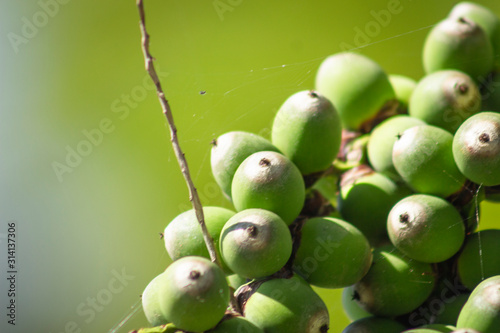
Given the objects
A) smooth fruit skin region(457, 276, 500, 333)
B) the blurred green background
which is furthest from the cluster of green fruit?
the blurred green background

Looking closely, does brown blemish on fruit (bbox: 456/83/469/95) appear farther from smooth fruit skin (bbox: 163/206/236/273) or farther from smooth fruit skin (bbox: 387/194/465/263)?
smooth fruit skin (bbox: 163/206/236/273)

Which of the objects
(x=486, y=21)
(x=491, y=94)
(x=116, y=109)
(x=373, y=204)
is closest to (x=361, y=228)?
(x=373, y=204)

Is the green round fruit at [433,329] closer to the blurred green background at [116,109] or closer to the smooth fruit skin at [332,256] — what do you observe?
the smooth fruit skin at [332,256]

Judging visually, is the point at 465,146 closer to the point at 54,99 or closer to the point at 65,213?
the point at 65,213

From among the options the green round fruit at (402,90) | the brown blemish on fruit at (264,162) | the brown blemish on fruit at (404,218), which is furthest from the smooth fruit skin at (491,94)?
the brown blemish on fruit at (264,162)

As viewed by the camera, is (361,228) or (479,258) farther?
(361,228)

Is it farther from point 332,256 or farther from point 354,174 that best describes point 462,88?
point 332,256
